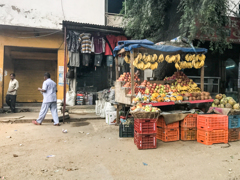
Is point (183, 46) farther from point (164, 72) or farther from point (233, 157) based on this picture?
point (233, 157)

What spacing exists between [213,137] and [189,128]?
2.21 feet

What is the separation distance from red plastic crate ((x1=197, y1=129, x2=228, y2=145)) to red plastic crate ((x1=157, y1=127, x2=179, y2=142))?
2.18 feet

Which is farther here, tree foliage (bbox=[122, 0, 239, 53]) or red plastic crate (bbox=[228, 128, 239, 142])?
tree foliage (bbox=[122, 0, 239, 53])

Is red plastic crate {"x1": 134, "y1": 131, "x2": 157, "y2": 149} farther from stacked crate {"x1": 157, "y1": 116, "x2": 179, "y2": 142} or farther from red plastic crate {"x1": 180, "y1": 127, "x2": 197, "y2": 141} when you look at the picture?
red plastic crate {"x1": 180, "y1": 127, "x2": 197, "y2": 141}

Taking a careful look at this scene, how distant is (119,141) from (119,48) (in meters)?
3.45

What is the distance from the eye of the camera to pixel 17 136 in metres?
6.01

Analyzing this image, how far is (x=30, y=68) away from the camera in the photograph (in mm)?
13258

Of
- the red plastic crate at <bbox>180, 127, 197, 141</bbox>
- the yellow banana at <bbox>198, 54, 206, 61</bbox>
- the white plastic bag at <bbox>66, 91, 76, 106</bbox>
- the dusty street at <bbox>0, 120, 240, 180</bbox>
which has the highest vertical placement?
the yellow banana at <bbox>198, 54, 206, 61</bbox>

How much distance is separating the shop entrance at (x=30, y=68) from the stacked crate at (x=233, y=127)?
11.1 meters

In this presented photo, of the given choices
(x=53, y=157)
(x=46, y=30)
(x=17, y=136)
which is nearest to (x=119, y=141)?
(x=53, y=157)

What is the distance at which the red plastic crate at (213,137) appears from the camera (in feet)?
16.8

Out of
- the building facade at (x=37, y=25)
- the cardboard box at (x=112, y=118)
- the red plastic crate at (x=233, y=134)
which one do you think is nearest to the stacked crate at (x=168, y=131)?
the red plastic crate at (x=233, y=134)

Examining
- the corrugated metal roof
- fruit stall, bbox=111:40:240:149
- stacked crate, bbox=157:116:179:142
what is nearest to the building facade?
the corrugated metal roof

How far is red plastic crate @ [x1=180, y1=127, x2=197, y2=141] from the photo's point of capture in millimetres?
5562
